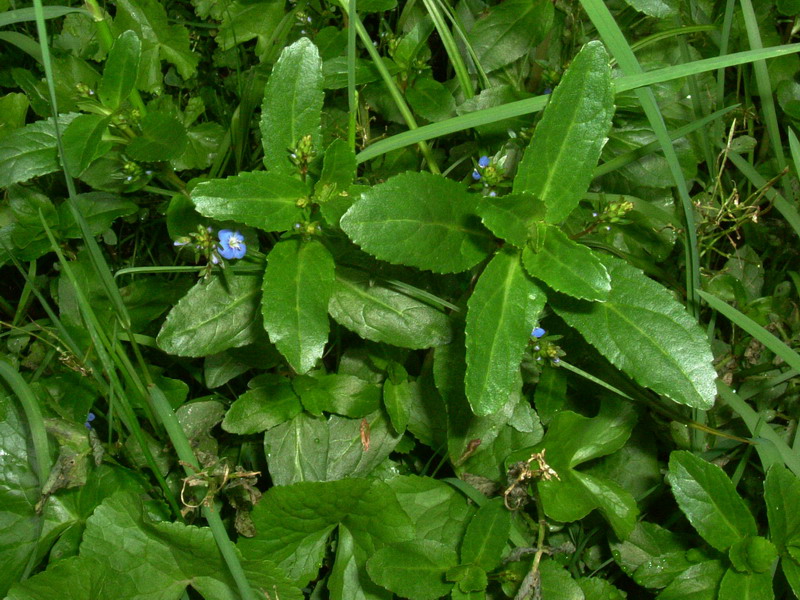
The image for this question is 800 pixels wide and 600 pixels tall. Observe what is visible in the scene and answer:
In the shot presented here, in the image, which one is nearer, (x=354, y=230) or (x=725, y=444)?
(x=354, y=230)

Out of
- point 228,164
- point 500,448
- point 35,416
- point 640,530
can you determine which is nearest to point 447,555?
point 500,448

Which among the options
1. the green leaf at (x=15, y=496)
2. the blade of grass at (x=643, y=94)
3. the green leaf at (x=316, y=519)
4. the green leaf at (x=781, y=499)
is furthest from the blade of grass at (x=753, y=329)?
the green leaf at (x=15, y=496)

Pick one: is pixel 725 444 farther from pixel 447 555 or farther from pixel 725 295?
pixel 447 555

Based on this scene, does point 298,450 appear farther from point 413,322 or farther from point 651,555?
point 651,555

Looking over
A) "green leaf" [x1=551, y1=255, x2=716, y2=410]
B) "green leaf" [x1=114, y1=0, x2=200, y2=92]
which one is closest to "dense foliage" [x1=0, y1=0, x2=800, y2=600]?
"green leaf" [x1=551, y1=255, x2=716, y2=410]

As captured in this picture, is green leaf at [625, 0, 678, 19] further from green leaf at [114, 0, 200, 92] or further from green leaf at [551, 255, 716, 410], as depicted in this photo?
green leaf at [114, 0, 200, 92]

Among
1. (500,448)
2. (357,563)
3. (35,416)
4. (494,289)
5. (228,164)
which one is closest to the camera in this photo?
(494,289)
